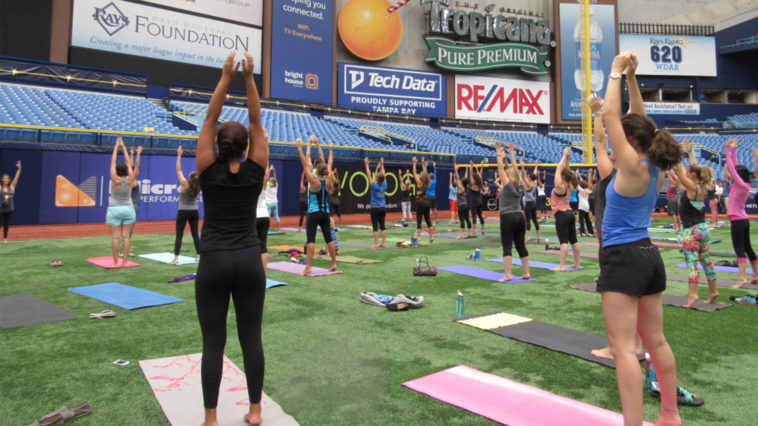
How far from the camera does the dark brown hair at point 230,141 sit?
2.78 meters

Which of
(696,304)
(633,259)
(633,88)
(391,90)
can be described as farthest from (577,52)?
(633,259)

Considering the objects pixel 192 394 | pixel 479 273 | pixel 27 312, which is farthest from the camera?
pixel 479 273

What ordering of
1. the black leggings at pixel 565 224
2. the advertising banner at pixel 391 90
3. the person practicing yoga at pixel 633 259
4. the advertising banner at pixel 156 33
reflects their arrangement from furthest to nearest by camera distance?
the advertising banner at pixel 391 90
the advertising banner at pixel 156 33
the black leggings at pixel 565 224
the person practicing yoga at pixel 633 259

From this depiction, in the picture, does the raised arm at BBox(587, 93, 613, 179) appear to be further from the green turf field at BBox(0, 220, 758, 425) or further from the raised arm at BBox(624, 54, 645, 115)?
the green turf field at BBox(0, 220, 758, 425)

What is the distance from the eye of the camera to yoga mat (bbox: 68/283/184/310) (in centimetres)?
611

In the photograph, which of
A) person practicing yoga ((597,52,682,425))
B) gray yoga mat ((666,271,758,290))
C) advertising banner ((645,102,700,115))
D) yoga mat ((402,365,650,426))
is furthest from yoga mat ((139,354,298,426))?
advertising banner ((645,102,700,115))

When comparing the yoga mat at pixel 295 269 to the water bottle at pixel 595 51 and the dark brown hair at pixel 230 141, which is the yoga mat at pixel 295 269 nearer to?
the dark brown hair at pixel 230 141

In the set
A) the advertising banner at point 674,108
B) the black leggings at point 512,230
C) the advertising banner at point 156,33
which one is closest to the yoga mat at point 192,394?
the black leggings at point 512,230

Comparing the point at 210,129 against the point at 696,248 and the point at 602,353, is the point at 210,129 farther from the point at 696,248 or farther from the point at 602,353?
the point at 696,248

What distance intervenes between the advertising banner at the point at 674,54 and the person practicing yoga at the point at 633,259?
43735 millimetres

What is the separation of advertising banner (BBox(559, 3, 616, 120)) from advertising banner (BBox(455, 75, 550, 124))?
5.80ft

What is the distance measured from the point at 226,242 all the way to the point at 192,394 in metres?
1.46

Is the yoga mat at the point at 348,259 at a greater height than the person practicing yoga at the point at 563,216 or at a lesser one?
lesser

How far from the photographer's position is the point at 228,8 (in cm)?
2664
